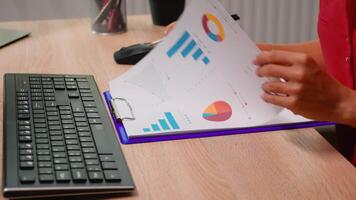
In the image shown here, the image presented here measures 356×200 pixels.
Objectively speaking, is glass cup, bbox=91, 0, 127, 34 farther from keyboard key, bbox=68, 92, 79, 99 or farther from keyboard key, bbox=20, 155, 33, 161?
keyboard key, bbox=20, 155, 33, 161

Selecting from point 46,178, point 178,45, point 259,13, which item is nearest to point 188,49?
point 178,45

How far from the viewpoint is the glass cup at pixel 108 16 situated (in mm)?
1426

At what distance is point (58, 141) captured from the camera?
2.50 feet

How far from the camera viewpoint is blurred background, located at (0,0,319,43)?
2.04m

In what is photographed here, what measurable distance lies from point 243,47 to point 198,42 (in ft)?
0.30

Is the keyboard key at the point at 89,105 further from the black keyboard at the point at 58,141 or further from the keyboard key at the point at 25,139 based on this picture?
the keyboard key at the point at 25,139

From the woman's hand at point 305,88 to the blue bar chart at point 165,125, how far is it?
154 millimetres

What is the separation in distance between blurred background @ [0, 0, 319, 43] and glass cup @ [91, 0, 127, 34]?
25.2 inches

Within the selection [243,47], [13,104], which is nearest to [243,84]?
[243,47]

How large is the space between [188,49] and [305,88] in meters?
0.23

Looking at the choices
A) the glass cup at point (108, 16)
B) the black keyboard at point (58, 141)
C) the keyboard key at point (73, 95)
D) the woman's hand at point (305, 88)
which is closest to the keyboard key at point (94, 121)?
the black keyboard at point (58, 141)

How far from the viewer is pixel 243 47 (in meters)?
0.86

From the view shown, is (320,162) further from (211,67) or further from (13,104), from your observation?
(13,104)

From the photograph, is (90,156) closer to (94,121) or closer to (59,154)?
(59,154)
